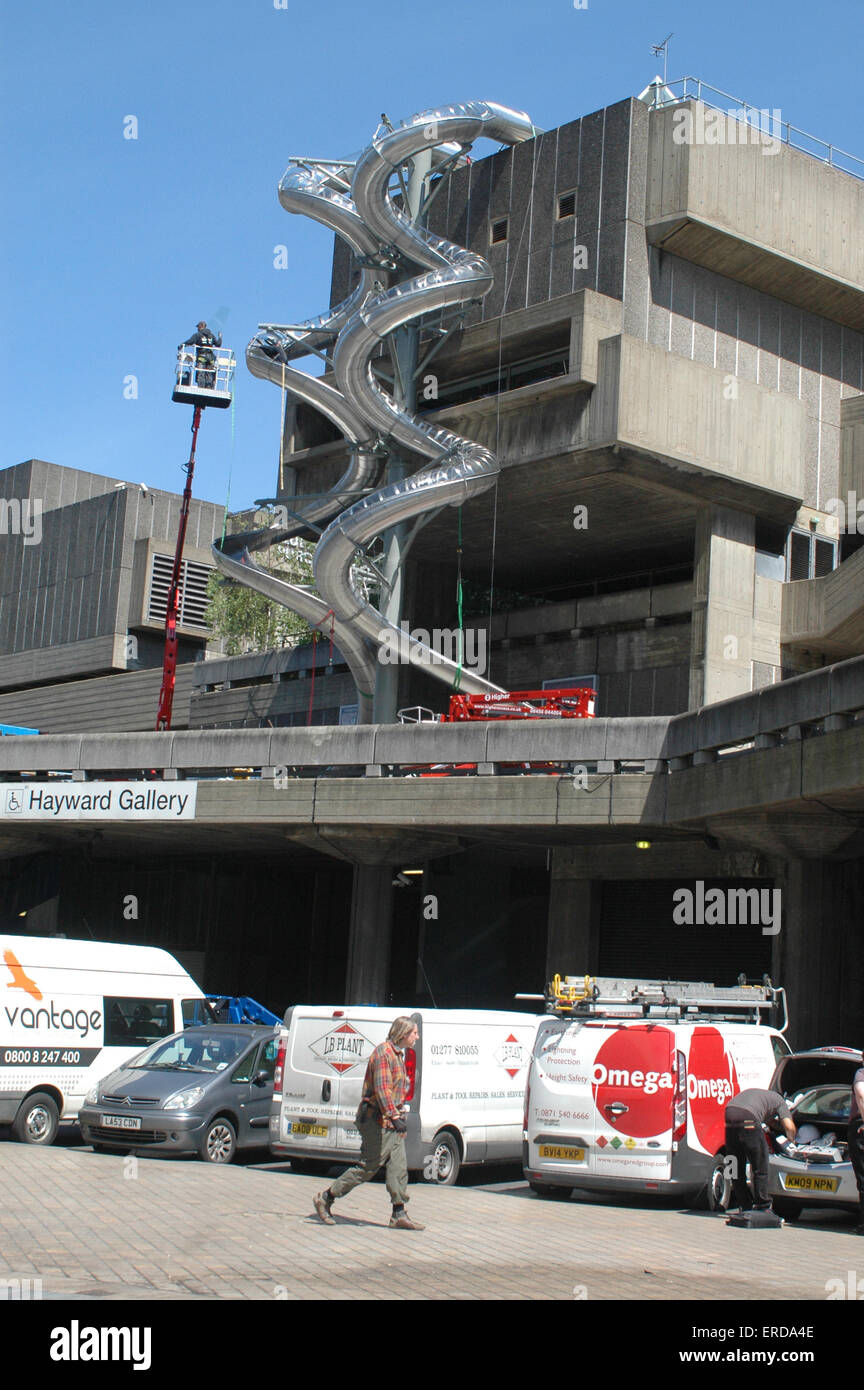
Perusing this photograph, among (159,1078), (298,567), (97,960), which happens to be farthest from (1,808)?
(298,567)

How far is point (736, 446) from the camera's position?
34344 mm

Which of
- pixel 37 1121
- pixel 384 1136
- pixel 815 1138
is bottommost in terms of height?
pixel 37 1121

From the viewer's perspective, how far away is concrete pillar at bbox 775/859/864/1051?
79.8 feet

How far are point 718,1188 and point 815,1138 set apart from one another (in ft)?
3.48

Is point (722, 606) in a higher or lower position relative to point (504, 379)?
lower

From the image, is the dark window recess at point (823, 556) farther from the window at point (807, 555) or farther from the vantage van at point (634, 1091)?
the vantage van at point (634, 1091)

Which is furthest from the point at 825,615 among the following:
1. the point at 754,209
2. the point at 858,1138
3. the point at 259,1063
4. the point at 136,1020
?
the point at 858,1138

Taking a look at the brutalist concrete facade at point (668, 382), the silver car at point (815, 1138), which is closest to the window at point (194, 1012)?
the silver car at point (815, 1138)

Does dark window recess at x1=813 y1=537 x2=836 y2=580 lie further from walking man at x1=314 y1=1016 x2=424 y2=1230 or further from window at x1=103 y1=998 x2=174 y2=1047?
walking man at x1=314 y1=1016 x2=424 y2=1230

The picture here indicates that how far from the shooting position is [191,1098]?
1580cm

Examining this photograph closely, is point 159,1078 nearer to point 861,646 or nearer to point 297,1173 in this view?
point 297,1173

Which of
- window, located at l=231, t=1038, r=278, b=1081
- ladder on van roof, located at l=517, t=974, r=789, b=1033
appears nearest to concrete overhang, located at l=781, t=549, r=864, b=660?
ladder on van roof, located at l=517, t=974, r=789, b=1033

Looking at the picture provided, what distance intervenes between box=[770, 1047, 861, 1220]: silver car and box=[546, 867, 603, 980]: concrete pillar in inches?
630

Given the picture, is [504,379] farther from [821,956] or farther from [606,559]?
[821,956]
